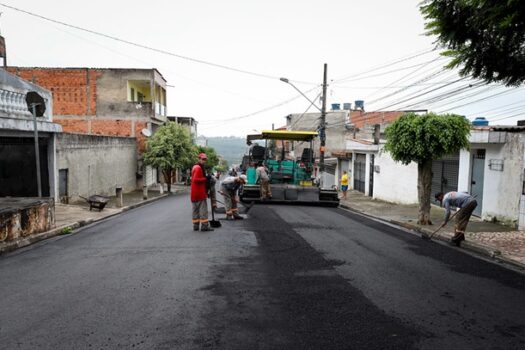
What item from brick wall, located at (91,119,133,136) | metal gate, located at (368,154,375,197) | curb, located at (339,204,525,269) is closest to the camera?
curb, located at (339,204,525,269)

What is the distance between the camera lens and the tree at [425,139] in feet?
38.8

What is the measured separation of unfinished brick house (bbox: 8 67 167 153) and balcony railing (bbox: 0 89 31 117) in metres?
20.9

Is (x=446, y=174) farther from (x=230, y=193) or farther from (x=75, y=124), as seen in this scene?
(x=75, y=124)

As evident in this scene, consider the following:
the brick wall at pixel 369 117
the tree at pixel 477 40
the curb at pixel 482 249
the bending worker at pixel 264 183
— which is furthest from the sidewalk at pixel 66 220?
the brick wall at pixel 369 117

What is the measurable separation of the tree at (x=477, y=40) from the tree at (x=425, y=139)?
16.4ft

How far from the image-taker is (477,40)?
636cm

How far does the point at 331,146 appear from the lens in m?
46.8

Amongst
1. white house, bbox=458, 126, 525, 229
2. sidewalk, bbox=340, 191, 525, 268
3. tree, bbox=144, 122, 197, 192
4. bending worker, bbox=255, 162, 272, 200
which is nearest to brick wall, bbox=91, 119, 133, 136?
tree, bbox=144, 122, 197, 192

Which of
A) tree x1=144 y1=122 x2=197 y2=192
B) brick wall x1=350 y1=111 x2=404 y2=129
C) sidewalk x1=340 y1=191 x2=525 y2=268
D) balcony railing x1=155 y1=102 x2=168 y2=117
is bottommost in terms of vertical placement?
sidewalk x1=340 y1=191 x2=525 y2=268

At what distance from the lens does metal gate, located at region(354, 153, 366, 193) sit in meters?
27.7

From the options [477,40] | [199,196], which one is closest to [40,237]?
[199,196]

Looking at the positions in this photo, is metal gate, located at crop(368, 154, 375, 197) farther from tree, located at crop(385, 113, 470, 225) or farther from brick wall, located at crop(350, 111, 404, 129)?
brick wall, located at crop(350, 111, 404, 129)

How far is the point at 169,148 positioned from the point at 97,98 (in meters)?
8.32

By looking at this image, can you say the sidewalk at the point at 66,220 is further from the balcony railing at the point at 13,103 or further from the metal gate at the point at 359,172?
the metal gate at the point at 359,172
